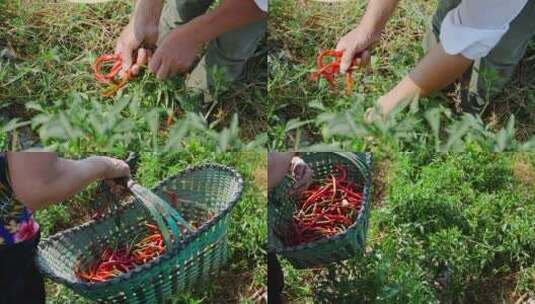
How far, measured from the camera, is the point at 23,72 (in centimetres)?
181

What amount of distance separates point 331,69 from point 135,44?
18.4 inches

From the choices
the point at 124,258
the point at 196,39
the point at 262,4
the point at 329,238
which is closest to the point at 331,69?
the point at 262,4

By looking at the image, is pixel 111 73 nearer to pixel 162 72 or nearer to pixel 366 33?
pixel 162 72

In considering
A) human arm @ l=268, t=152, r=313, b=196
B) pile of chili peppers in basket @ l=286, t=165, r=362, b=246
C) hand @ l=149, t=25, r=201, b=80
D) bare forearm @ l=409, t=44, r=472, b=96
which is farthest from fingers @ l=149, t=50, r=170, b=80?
bare forearm @ l=409, t=44, r=472, b=96

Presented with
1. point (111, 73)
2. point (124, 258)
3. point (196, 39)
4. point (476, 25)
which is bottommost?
point (124, 258)

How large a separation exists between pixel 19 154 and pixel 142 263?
1.08 feet

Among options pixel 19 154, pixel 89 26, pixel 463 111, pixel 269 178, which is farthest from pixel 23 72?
pixel 463 111

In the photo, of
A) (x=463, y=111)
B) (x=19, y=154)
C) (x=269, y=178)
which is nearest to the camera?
(x=19, y=154)

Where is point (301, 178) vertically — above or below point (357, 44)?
below

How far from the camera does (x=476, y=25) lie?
1.58m

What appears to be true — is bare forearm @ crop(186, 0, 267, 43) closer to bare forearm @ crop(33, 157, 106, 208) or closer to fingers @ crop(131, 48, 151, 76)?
fingers @ crop(131, 48, 151, 76)

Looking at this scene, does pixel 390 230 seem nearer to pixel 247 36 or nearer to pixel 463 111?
pixel 463 111

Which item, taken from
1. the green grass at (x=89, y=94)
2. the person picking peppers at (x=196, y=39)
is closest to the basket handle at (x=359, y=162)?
the green grass at (x=89, y=94)

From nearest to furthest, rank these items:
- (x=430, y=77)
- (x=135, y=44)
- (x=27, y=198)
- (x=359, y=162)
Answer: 1. (x=27, y=198)
2. (x=359, y=162)
3. (x=430, y=77)
4. (x=135, y=44)
